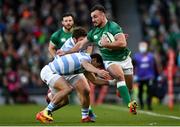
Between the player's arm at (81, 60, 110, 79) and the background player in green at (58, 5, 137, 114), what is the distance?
0.70 m

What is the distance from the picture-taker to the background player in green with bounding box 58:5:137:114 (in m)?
17.2

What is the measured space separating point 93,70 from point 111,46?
995 millimetres

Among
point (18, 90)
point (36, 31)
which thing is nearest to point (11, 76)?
point (18, 90)

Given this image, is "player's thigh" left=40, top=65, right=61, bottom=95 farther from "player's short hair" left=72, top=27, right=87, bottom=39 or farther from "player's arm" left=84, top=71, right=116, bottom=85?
"player's short hair" left=72, top=27, right=87, bottom=39

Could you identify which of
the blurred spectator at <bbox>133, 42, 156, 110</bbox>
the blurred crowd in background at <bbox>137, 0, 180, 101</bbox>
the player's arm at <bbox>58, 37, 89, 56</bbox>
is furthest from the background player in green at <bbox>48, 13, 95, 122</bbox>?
the blurred crowd in background at <bbox>137, 0, 180, 101</bbox>

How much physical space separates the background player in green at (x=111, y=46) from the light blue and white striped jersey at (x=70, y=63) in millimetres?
397

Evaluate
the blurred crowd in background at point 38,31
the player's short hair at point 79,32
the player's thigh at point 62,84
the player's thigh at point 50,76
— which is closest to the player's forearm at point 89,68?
the player's thigh at point 62,84

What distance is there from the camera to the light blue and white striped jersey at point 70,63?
1680cm

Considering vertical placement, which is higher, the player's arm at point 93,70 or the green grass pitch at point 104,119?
the player's arm at point 93,70

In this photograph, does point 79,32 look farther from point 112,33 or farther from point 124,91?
point 124,91

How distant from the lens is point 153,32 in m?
35.3

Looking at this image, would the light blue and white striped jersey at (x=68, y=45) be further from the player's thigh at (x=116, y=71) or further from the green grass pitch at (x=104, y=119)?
the green grass pitch at (x=104, y=119)

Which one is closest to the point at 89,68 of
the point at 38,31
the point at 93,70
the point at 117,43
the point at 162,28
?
the point at 93,70

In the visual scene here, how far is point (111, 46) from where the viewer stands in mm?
17203
